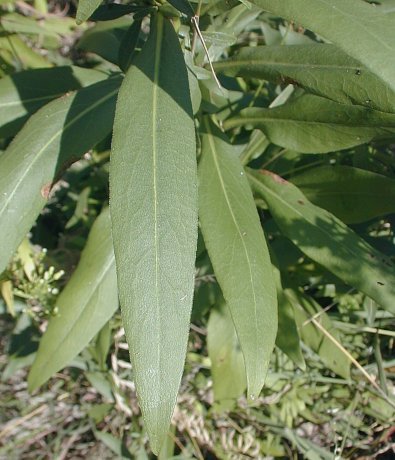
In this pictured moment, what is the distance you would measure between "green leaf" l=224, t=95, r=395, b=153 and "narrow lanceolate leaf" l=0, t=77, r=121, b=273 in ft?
1.26

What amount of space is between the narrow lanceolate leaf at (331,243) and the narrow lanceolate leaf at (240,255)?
114 mm

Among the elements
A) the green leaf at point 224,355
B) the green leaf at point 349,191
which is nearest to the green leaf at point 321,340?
the green leaf at point 224,355

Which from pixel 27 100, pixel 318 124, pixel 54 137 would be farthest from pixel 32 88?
pixel 318 124

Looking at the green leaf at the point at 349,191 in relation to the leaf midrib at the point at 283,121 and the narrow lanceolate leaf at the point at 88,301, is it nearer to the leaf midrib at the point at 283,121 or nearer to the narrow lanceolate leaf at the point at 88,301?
the leaf midrib at the point at 283,121

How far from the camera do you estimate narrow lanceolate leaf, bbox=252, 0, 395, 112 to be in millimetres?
914

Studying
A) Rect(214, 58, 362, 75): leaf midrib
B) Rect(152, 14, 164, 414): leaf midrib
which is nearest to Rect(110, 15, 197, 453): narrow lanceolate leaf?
Rect(152, 14, 164, 414): leaf midrib

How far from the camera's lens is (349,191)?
1587 millimetres

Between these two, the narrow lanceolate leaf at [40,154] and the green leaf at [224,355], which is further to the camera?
the green leaf at [224,355]

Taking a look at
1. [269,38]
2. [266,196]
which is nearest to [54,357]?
[266,196]

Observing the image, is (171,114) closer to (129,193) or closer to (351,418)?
(129,193)

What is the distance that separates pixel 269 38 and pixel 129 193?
1.13 metres

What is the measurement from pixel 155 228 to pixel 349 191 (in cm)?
68

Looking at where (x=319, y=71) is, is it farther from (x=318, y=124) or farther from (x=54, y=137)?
(x=54, y=137)

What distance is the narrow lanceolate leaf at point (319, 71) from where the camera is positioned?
44.8 inches
